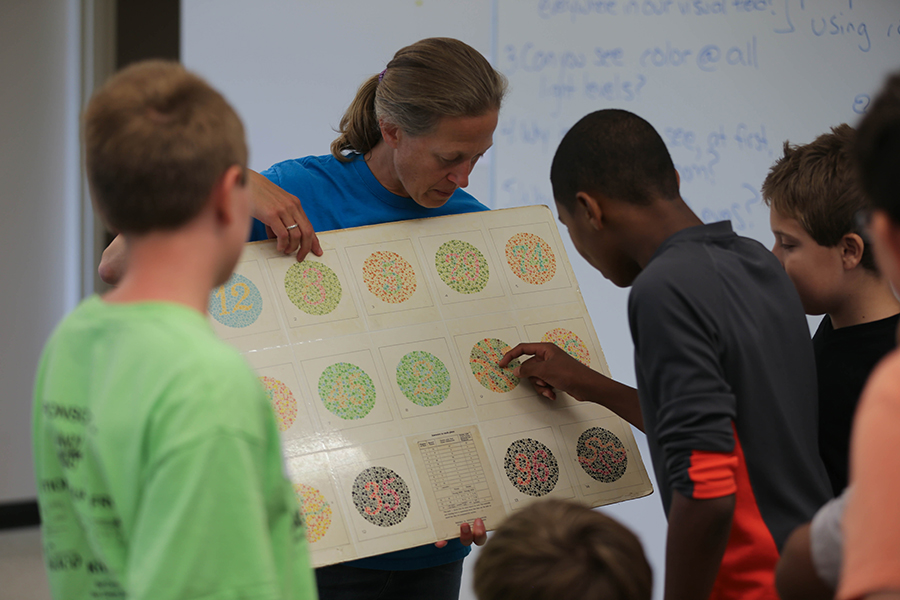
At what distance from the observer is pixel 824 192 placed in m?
1.28

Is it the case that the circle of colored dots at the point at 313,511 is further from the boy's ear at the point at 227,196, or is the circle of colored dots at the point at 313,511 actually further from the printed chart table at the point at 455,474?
the boy's ear at the point at 227,196

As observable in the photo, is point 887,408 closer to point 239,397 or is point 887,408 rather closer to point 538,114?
point 239,397

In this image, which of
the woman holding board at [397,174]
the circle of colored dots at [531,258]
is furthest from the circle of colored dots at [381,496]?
the circle of colored dots at [531,258]

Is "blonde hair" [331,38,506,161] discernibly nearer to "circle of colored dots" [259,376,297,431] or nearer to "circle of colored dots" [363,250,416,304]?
"circle of colored dots" [363,250,416,304]

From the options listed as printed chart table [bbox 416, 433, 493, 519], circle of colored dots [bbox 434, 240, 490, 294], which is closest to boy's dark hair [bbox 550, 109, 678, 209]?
circle of colored dots [bbox 434, 240, 490, 294]

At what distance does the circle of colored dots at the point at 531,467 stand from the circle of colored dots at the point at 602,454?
63mm

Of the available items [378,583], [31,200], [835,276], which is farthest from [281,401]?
[31,200]

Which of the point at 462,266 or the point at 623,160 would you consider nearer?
the point at 623,160

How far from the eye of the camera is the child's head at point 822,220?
127 centimetres

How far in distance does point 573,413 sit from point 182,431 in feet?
3.16

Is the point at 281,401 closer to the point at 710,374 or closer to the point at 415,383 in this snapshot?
the point at 415,383

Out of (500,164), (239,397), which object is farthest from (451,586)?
(500,164)

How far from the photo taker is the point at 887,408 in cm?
52

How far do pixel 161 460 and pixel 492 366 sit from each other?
907 mm
